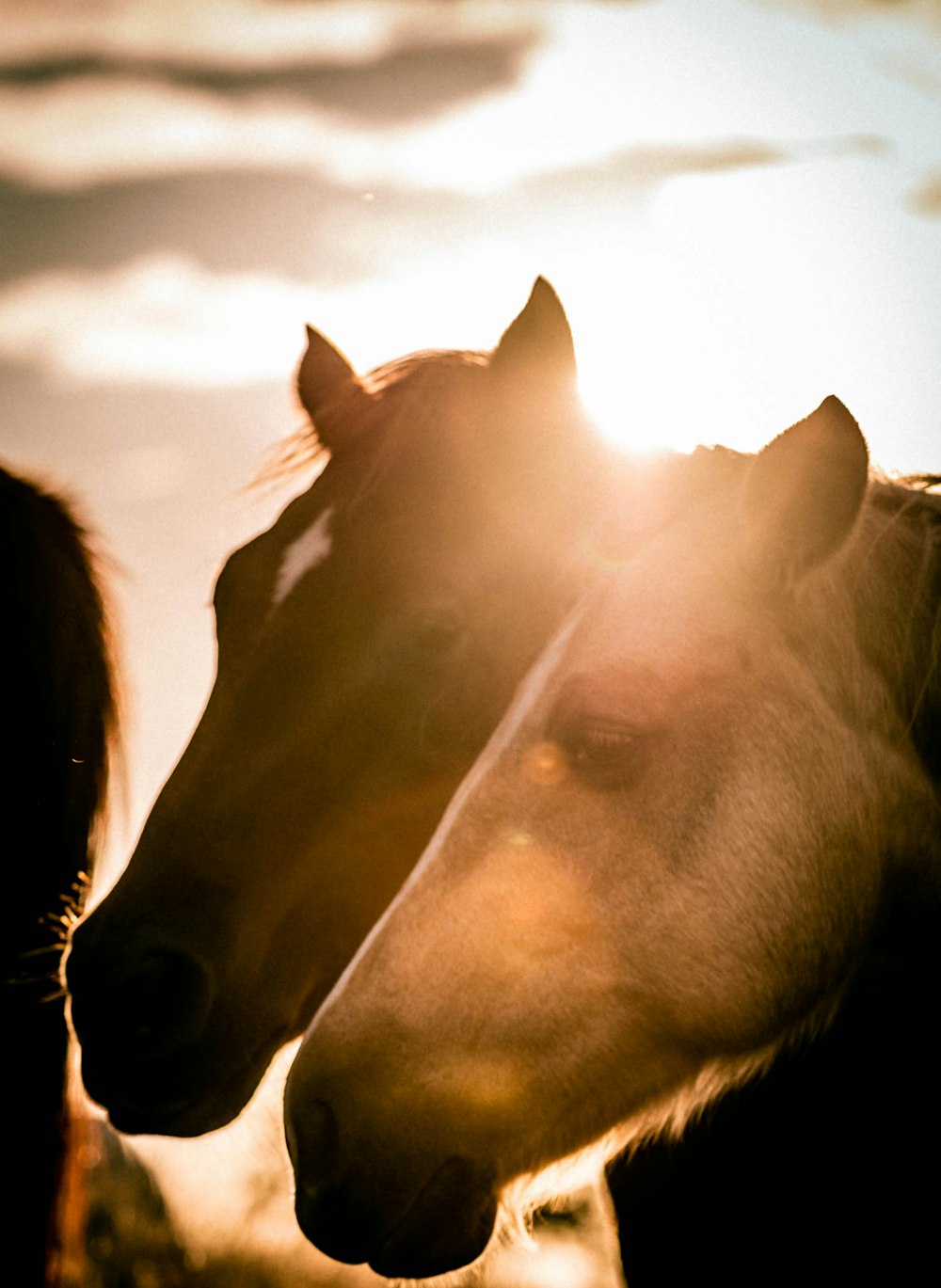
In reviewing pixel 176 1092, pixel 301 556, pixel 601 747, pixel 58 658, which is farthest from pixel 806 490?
pixel 58 658

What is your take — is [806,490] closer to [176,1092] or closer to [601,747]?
[601,747]

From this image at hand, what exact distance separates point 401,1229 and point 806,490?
5.20ft

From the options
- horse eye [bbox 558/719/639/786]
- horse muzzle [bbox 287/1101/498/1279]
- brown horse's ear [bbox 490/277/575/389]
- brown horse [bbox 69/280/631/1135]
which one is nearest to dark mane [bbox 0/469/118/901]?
brown horse [bbox 69/280/631/1135]

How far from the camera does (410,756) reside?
2494mm

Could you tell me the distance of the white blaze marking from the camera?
256 cm

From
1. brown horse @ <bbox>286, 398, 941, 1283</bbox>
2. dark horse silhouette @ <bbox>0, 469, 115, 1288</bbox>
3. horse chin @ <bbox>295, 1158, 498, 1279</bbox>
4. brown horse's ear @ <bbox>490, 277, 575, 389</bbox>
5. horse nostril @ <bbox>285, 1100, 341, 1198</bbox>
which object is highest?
brown horse's ear @ <bbox>490, 277, 575, 389</bbox>

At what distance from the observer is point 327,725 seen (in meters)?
2.43

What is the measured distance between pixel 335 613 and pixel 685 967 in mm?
1235

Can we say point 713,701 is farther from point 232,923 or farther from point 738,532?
point 232,923

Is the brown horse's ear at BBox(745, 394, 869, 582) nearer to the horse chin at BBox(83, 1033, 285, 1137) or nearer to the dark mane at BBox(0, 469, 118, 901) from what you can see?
the horse chin at BBox(83, 1033, 285, 1137)

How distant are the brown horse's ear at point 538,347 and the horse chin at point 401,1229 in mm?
2097

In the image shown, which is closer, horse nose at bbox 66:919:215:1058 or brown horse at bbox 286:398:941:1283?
brown horse at bbox 286:398:941:1283

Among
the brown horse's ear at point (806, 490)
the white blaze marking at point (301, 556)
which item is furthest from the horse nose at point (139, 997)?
the brown horse's ear at point (806, 490)

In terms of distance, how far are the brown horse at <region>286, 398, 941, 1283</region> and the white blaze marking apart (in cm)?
82
